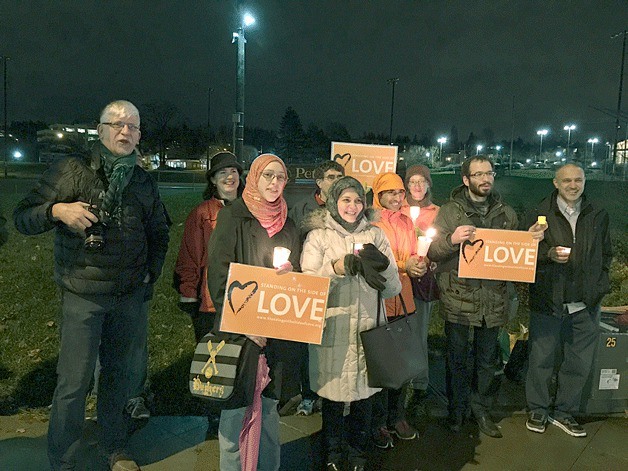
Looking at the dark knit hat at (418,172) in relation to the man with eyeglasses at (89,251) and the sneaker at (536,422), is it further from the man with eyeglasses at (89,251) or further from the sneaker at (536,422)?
the man with eyeglasses at (89,251)

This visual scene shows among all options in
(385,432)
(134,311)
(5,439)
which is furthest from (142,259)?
(385,432)

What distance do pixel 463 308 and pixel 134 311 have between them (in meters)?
2.62

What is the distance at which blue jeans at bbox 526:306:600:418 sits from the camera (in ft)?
16.4

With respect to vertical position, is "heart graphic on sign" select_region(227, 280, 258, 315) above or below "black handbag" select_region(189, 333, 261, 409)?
above

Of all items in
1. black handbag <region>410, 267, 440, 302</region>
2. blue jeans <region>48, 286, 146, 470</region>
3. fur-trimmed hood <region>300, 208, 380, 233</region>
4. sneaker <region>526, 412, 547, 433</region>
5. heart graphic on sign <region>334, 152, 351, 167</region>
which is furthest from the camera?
heart graphic on sign <region>334, 152, 351, 167</region>

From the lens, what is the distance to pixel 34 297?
8.07 meters

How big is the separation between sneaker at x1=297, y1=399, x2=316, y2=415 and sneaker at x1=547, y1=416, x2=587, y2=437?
213 cm

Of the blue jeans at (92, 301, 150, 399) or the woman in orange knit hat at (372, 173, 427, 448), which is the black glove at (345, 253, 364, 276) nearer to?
the woman in orange knit hat at (372, 173, 427, 448)

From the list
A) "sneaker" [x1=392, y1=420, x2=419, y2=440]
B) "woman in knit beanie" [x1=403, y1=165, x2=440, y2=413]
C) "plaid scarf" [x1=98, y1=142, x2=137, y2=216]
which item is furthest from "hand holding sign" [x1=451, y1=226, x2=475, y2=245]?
"plaid scarf" [x1=98, y1=142, x2=137, y2=216]

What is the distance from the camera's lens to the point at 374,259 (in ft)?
11.3

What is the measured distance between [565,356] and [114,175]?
162 inches

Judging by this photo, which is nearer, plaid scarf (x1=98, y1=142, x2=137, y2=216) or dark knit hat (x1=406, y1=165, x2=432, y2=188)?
plaid scarf (x1=98, y1=142, x2=137, y2=216)

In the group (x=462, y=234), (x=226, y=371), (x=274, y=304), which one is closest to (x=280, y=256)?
(x=274, y=304)

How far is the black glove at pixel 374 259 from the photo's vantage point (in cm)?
344
